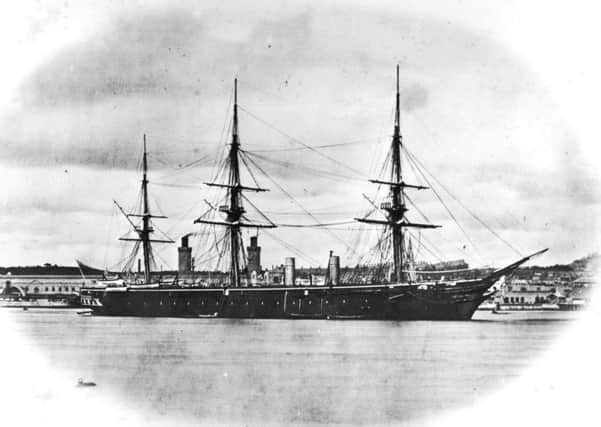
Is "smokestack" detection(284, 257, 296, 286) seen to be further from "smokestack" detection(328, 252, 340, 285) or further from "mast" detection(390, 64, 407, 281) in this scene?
"mast" detection(390, 64, 407, 281)

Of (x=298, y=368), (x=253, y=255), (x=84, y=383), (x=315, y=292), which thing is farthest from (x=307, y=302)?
(x=84, y=383)

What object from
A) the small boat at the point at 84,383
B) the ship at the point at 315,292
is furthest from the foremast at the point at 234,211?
the small boat at the point at 84,383

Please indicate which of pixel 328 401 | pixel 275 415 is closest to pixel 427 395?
pixel 328 401

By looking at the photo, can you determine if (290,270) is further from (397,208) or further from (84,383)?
(84,383)

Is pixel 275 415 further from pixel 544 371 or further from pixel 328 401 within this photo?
pixel 544 371

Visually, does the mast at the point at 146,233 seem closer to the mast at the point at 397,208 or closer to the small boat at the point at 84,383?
the mast at the point at 397,208

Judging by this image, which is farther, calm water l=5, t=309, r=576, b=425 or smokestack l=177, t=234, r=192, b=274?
smokestack l=177, t=234, r=192, b=274

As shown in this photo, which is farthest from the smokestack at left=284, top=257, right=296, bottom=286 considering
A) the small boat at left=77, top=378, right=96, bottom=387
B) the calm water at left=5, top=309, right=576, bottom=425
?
the small boat at left=77, top=378, right=96, bottom=387

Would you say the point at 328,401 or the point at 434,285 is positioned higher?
the point at 434,285
